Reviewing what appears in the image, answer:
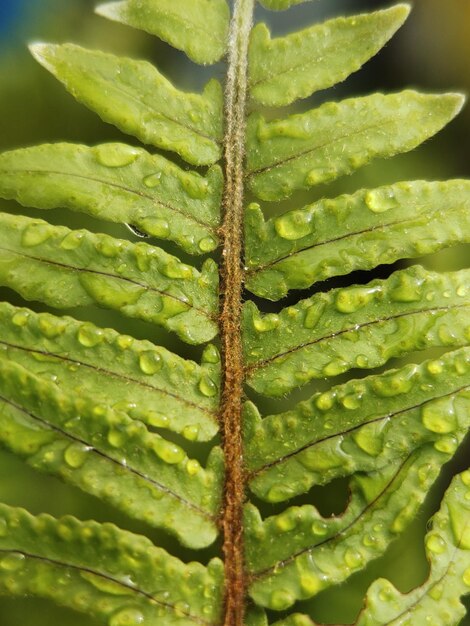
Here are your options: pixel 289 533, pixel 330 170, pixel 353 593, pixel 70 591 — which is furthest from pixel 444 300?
pixel 353 593

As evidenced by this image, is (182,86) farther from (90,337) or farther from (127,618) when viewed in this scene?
(127,618)

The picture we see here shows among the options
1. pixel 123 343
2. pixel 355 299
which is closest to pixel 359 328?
pixel 355 299

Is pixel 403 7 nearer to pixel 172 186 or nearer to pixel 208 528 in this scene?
pixel 172 186

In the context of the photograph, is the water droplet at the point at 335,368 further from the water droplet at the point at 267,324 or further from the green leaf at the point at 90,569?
the green leaf at the point at 90,569

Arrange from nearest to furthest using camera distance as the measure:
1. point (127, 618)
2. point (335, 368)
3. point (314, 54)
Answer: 1. point (127, 618)
2. point (335, 368)
3. point (314, 54)

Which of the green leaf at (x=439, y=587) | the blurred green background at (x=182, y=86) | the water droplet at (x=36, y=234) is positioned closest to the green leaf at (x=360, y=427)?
the green leaf at (x=439, y=587)

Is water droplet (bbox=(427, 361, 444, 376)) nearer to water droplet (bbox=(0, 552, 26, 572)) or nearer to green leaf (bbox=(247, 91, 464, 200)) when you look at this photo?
green leaf (bbox=(247, 91, 464, 200))
